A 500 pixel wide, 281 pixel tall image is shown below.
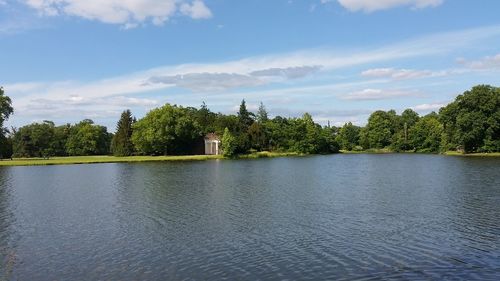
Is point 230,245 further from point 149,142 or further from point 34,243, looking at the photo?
point 149,142

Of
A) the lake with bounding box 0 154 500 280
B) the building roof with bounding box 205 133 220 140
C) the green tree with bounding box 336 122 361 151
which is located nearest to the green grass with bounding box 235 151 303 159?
the building roof with bounding box 205 133 220 140

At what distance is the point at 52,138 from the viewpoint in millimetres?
162750

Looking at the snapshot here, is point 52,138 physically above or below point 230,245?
above

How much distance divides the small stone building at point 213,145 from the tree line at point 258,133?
2.24 metres

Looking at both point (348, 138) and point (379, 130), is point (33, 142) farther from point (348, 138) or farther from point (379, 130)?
point (379, 130)

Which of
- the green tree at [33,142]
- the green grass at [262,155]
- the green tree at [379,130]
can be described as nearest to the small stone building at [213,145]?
the green grass at [262,155]

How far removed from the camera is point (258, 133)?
145375 millimetres

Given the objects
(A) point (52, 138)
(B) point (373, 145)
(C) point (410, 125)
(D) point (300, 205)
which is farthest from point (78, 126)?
(D) point (300, 205)

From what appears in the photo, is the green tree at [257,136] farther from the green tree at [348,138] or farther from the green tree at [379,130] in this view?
the green tree at [379,130]

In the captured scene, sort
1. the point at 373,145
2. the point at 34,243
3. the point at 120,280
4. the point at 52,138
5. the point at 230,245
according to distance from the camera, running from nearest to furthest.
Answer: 1. the point at 120,280
2. the point at 230,245
3. the point at 34,243
4. the point at 52,138
5. the point at 373,145

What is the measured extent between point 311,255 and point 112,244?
33.3ft

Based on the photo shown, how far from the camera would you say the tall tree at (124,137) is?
134625 mm

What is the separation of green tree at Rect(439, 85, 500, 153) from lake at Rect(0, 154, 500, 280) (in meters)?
71.9

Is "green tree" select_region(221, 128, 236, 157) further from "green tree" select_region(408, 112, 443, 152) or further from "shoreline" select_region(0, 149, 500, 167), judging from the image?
"green tree" select_region(408, 112, 443, 152)
